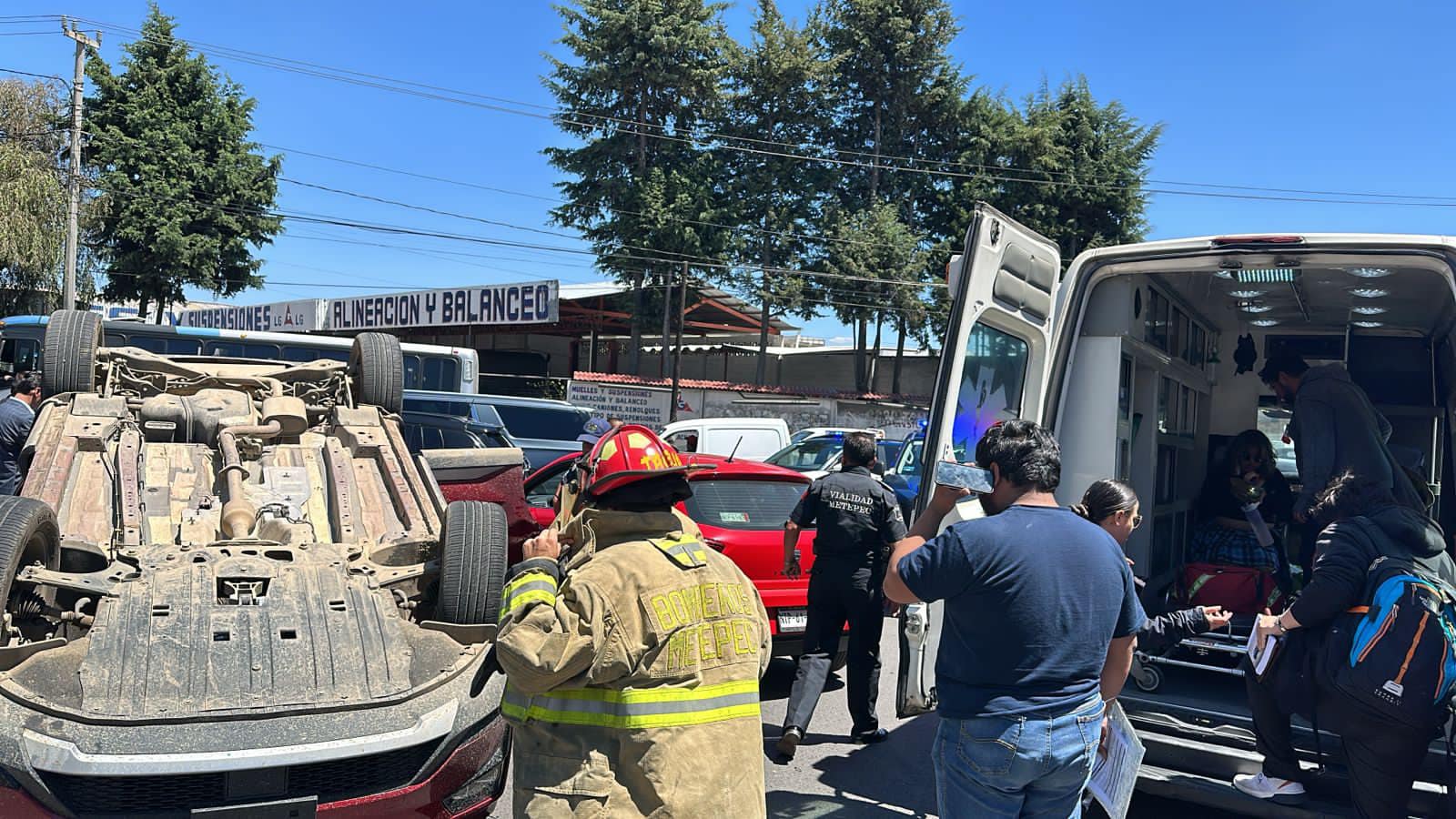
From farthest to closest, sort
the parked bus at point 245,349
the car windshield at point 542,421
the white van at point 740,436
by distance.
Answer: the parked bus at point 245,349
the white van at point 740,436
the car windshield at point 542,421

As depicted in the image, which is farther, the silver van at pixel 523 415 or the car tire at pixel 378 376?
the silver van at pixel 523 415

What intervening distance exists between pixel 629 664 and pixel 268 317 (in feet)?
131

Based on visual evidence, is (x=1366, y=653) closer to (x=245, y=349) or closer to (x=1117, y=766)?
(x=1117, y=766)

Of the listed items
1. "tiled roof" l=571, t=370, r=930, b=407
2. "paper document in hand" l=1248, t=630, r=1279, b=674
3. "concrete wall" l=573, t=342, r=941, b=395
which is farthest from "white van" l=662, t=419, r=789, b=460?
"concrete wall" l=573, t=342, r=941, b=395

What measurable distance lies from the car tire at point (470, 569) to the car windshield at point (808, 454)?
409 inches

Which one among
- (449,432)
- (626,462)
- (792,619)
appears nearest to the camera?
(626,462)

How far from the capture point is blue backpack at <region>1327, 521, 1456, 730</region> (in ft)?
12.0

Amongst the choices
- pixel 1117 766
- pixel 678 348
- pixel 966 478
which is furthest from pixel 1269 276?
pixel 678 348

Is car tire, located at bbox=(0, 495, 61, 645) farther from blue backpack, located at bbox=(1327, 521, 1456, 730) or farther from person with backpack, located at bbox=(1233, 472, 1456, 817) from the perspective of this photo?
blue backpack, located at bbox=(1327, 521, 1456, 730)

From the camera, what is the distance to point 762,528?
6.89 m

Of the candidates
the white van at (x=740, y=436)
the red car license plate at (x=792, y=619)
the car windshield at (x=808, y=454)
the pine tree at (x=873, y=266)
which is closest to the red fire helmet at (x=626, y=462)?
the red car license plate at (x=792, y=619)

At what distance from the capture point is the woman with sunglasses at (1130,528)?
4.02m

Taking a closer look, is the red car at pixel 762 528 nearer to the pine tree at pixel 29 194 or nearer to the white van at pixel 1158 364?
the white van at pixel 1158 364

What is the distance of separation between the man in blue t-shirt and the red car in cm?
338
